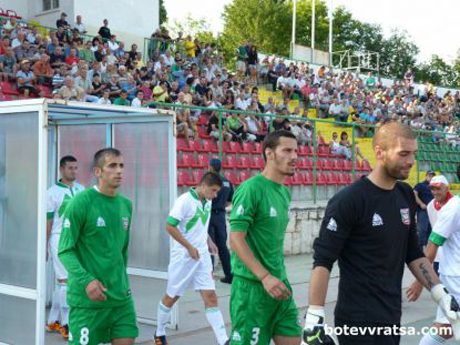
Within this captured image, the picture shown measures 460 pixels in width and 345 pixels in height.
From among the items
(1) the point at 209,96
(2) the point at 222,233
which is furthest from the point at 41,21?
(2) the point at 222,233

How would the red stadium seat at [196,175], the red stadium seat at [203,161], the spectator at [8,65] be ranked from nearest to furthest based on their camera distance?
the red stadium seat at [196,175] < the red stadium seat at [203,161] < the spectator at [8,65]

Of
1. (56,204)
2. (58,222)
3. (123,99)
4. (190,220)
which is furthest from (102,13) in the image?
(190,220)

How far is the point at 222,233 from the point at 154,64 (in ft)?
33.3

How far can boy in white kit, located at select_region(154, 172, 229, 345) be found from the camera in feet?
23.6

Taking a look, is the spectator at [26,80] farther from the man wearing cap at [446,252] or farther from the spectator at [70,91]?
the man wearing cap at [446,252]

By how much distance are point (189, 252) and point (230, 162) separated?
7093 mm

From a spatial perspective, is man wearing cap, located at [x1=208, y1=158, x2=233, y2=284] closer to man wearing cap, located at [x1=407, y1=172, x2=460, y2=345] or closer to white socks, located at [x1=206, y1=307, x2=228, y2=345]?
white socks, located at [x1=206, y1=307, x2=228, y2=345]

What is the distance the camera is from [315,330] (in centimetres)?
354

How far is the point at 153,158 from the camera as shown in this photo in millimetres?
8219

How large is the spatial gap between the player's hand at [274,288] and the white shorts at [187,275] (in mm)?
2980

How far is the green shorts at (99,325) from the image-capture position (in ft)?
16.2

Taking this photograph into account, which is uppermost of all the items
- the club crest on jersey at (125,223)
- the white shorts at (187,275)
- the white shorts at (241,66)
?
the white shorts at (241,66)

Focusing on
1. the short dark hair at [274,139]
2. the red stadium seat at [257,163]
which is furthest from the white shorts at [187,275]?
the red stadium seat at [257,163]

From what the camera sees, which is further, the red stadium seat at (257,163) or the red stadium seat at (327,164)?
the red stadium seat at (327,164)
